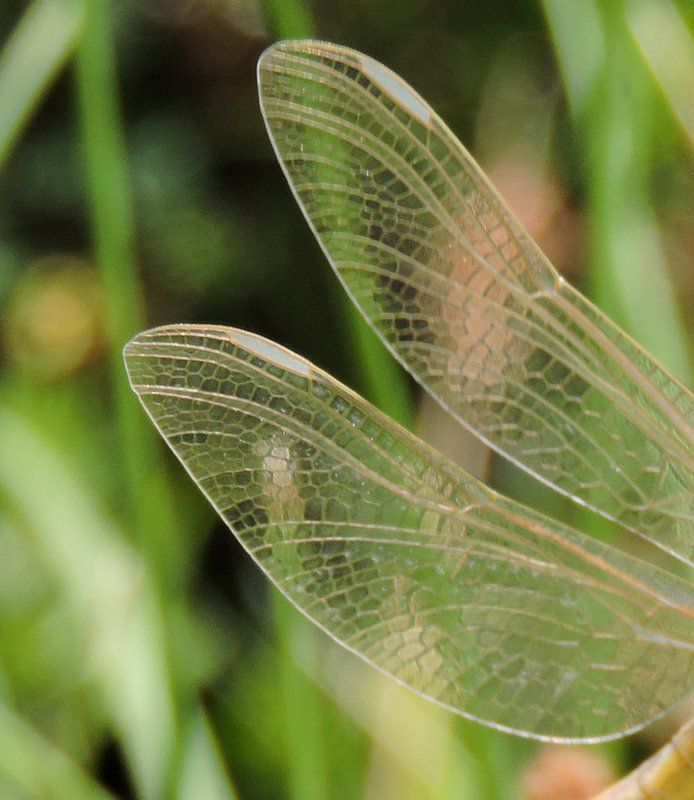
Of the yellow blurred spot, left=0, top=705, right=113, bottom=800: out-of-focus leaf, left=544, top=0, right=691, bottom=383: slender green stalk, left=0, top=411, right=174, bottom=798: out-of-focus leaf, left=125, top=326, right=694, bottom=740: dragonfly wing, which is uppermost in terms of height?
left=544, top=0, right=691, bottom=383: slender green stalk

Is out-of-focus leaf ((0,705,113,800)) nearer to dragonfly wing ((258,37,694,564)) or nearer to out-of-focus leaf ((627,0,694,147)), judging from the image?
dragonfly wing ((258,37,694,564))

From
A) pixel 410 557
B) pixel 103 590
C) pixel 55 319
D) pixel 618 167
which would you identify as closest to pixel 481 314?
pixel 410 557

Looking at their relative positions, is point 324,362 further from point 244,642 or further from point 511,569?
point 511,569

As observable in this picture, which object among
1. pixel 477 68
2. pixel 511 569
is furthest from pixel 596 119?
pixel 511 569

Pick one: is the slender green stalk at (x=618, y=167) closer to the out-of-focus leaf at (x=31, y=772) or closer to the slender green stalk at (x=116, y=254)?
the slender green stalk at (x=116, y=254)

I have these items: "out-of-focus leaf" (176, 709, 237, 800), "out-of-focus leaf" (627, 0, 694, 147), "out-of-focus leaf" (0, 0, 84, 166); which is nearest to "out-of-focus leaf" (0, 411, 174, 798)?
"out-of-focus leaf" (176, 709, 237, 800)

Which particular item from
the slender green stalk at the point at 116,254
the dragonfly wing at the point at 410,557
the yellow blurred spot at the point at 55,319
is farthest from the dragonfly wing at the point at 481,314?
the yellow blurred spot at the point at 55,319

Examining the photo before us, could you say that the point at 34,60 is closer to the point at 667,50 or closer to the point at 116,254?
the point at 116,254
